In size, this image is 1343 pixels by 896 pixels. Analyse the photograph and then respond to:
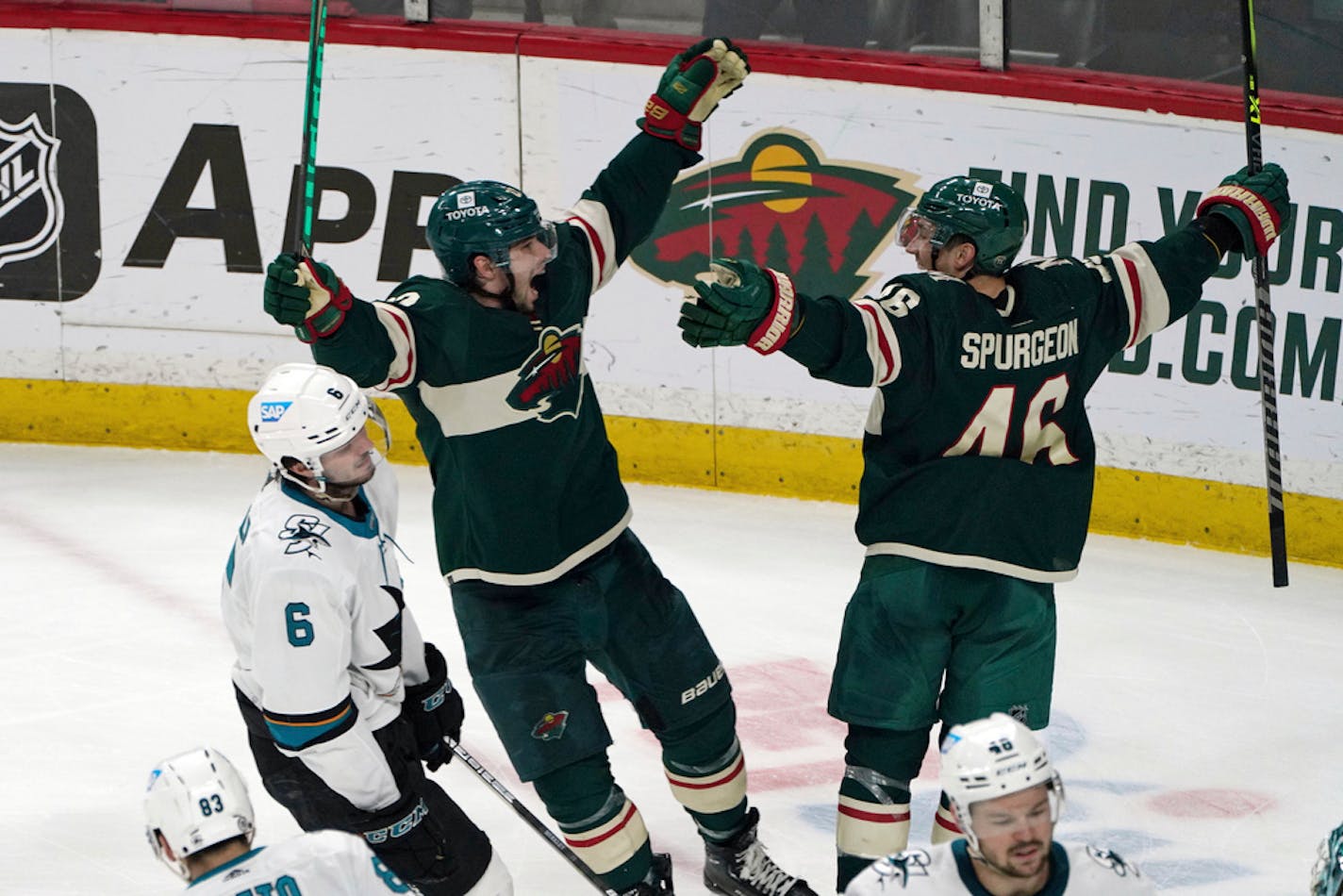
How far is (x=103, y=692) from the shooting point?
15.6ft

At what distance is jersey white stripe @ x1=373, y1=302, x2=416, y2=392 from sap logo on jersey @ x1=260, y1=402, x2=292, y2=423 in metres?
0.35

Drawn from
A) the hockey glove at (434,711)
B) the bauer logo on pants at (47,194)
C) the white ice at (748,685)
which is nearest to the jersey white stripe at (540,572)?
the hockey glove at (434,711)

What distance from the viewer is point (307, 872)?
88.4 inches

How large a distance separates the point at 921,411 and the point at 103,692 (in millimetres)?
2460

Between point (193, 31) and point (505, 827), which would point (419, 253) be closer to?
point (193, 31)

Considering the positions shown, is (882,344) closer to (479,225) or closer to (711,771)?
(479,225)

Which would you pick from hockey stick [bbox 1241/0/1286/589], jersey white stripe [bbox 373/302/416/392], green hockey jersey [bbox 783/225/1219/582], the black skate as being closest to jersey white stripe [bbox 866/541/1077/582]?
green hockey jersey [bbox 783/225/1219/582]

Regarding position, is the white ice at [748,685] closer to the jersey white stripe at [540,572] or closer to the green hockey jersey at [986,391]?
the jersey white stripe at [540,572]

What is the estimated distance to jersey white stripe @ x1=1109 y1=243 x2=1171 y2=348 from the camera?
11.2 ft

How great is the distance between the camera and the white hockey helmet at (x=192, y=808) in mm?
2203

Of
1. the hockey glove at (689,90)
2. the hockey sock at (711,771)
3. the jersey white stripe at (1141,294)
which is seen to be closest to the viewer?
the jersey white stripe at (1141,294)

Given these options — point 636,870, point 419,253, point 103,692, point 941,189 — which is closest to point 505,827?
point 636,870

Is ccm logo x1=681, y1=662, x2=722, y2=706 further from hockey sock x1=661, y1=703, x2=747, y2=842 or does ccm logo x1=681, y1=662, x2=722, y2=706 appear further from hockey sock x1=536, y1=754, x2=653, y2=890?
hockey sock x1=536, y1=754, x2=653, y2=890

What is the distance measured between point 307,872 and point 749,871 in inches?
63.1
